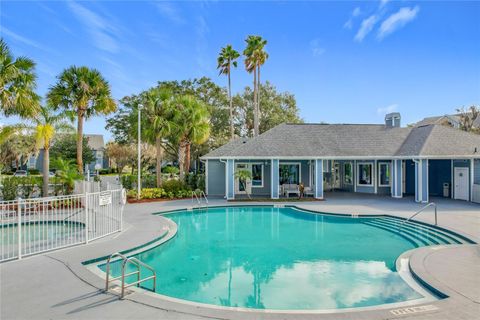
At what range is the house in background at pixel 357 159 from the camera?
1938 centimetres

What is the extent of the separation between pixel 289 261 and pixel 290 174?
46.9 feet

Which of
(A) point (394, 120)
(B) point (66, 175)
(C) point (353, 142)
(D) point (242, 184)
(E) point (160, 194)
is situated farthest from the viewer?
(A) point (394, 120)

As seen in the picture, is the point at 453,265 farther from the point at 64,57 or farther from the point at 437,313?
the point at 64,57

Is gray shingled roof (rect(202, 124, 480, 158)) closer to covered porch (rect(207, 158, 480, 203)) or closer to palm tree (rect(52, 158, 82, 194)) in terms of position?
covered porch (rect(207, 158, 480, 203))

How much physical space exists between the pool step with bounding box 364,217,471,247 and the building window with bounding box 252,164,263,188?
953 cm

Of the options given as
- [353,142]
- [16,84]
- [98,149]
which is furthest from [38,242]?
[98,149]

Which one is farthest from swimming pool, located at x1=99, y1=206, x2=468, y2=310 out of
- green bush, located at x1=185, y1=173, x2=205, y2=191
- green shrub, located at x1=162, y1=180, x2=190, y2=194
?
green bush, located at x1=185, y1=173, x2=205, y2=191

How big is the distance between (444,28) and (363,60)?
453 cm

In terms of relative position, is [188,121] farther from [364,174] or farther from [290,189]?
[364,174]

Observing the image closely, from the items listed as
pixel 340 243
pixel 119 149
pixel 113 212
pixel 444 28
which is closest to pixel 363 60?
pixel 444 28

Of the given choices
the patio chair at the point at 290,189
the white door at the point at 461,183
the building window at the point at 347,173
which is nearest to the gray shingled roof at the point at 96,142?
the patio chair at the point at 290,189

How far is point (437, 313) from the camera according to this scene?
519cm

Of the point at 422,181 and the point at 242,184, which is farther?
the point at 242,184

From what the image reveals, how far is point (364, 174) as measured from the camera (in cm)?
2398
